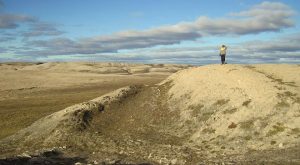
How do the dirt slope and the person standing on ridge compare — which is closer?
the dirt slope

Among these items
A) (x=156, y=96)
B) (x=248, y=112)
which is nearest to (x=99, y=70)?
(x=156, y=96)

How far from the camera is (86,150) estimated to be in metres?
34.3

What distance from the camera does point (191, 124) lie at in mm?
37906

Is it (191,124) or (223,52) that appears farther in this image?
(223,52)

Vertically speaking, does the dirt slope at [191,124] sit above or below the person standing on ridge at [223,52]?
below

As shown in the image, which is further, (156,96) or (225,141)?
(156,96)

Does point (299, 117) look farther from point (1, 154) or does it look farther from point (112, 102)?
point (1, 154)

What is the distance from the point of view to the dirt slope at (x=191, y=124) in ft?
102

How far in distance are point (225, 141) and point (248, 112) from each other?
3997 millimetres

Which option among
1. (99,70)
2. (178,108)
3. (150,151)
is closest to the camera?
(150,151)

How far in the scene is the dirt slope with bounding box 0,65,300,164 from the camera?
31.2 meters

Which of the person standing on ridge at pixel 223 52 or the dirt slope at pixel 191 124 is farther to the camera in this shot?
the person standing on ridge at pixel 223 52

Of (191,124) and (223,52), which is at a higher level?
(223,52)

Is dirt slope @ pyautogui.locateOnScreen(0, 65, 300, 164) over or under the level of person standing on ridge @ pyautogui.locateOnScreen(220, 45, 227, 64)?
under
